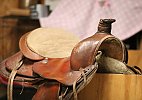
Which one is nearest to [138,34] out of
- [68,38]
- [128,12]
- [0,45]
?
[128,12]

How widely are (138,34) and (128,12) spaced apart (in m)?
0.16

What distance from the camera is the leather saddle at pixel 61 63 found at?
82 centimetres

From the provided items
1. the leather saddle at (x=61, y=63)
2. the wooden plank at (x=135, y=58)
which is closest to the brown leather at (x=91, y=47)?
the leather saddle at (x=61, y=63)

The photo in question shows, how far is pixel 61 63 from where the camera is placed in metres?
0.93

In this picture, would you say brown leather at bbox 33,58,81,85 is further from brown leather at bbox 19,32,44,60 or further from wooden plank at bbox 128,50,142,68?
wooden plank at bbox 128,50,142,68

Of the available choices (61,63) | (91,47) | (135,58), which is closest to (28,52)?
(61,63)

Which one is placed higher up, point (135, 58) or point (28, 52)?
point (28, 52)

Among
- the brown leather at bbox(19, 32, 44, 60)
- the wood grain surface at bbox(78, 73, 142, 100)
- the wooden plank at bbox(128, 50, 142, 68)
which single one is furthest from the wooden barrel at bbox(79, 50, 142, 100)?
the wooden plank at bbox(128, 50, 142, 68)

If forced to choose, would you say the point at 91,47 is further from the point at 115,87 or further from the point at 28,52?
the point at 28,52

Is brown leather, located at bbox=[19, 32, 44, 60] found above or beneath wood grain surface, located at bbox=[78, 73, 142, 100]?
above

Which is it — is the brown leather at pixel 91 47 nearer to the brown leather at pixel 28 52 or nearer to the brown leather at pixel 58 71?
the brown leather at pixel 58 71

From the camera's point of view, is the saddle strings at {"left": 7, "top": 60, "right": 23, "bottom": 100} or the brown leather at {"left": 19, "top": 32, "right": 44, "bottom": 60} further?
the brown leather at {"left": 19, "top": 32, "right": 44, "bottom": 60}

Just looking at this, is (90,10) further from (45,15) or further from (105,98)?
(105,98)

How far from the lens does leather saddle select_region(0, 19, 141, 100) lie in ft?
2.69
